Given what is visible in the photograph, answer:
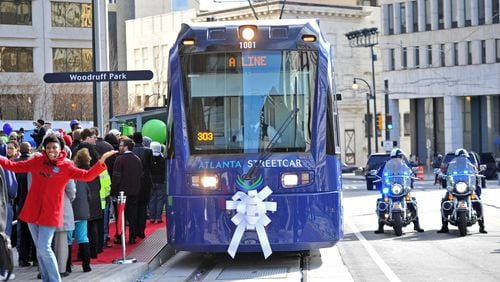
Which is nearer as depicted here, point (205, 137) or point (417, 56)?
point (205, 137)

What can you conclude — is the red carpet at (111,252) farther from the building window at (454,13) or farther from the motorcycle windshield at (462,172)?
the building window at (454,13)

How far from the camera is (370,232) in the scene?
2158 cm

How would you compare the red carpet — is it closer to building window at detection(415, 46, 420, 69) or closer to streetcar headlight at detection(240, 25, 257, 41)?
streetcar headlight at detection(240, 25, 257, 41)

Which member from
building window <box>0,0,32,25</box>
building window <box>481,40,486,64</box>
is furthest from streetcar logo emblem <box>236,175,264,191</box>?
building window <box>481,40,486,64</box>

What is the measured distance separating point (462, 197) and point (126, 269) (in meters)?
8.14

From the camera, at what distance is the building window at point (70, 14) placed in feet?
238

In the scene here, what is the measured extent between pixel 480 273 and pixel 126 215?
6561 mm

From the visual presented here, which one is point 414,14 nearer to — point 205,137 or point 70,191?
point 205,137

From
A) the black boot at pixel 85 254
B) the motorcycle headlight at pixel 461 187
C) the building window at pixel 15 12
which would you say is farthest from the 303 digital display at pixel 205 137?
the building window at pixel 15 12

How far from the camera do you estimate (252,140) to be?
15.0 meters

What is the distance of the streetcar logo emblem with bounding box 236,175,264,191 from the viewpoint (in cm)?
1479

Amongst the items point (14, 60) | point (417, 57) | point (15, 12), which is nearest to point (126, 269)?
point (14, 60)

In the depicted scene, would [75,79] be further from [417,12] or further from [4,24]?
[417,12]

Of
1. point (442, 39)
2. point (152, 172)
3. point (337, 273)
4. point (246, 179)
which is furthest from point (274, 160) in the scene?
point (442, 39)
